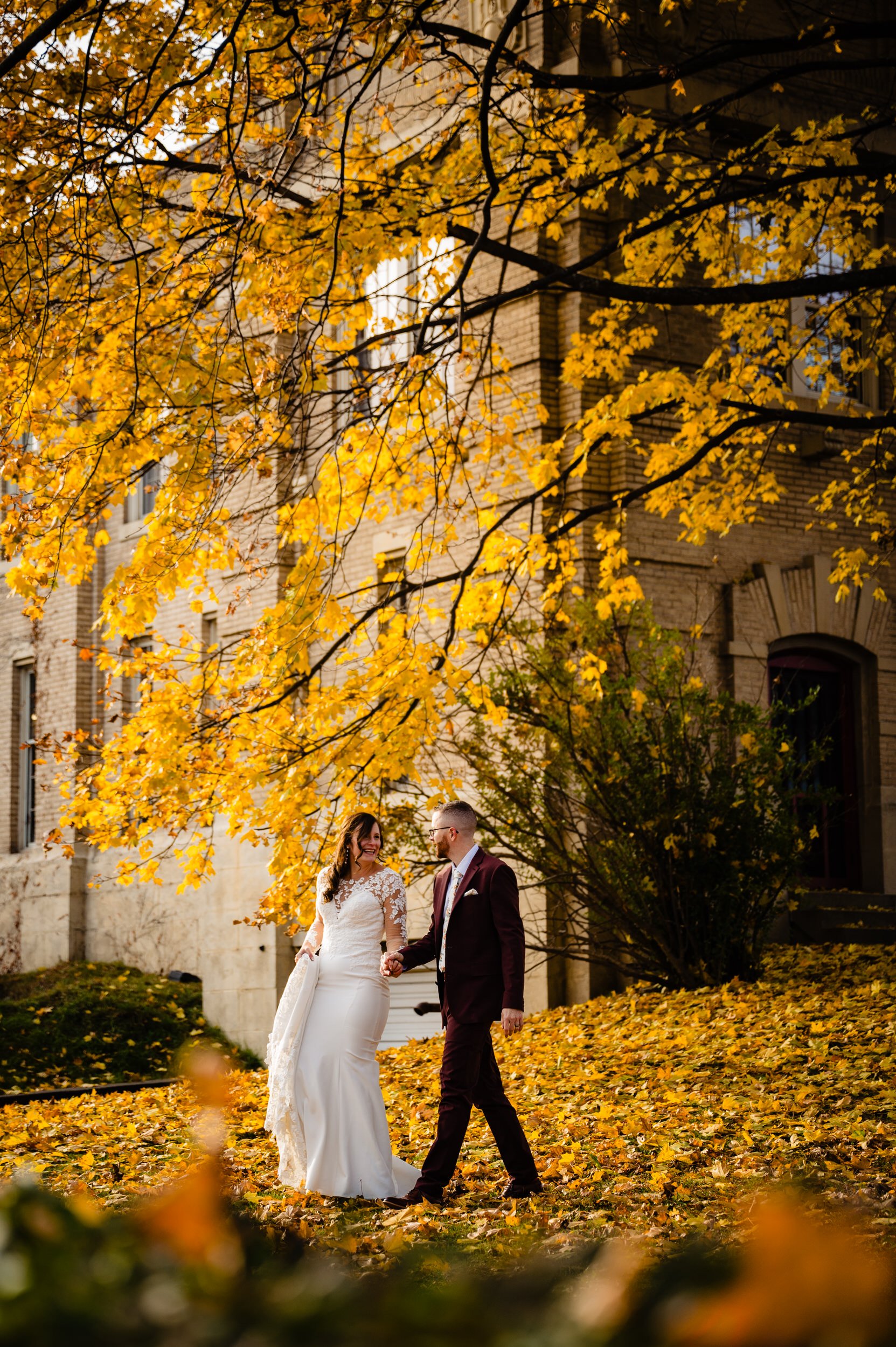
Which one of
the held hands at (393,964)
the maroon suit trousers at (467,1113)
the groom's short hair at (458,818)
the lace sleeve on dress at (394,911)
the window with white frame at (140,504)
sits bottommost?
the maroon suit trousers at (467,1113)

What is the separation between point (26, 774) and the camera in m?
23.1

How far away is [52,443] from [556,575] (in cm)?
628

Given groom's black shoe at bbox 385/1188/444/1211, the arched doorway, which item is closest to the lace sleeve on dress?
groom's black shoe at bbox 385/1188/444/1211

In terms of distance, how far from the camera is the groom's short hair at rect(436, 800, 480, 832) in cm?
712

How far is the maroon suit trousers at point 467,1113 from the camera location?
681cm

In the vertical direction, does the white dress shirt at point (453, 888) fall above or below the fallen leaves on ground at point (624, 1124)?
above

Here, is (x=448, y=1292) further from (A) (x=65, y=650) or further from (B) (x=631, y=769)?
(A) (x=65, y=650)

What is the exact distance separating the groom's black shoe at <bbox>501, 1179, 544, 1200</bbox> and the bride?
1.94ft

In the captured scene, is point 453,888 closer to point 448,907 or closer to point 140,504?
point 448,907

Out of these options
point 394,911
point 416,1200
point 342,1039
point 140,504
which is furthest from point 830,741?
point 140,504

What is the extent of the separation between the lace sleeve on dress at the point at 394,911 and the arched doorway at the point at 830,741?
888 centimetres

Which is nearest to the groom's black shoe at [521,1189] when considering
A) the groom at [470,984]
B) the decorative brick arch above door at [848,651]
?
the groom at [470,984]

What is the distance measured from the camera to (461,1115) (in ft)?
22.4

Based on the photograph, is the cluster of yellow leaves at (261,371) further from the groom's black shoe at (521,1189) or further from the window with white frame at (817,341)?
the window with white frame at (817,341)
